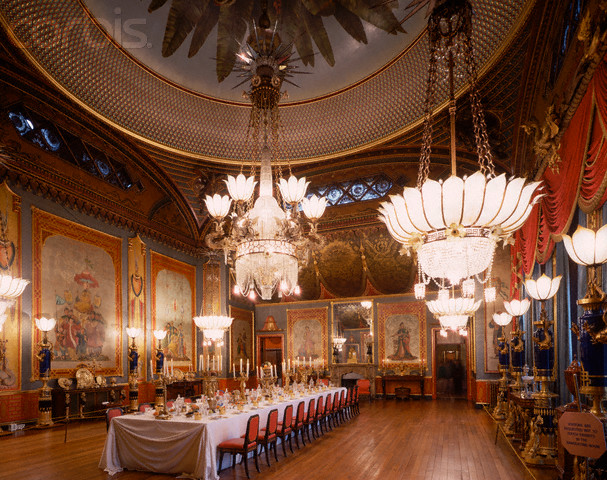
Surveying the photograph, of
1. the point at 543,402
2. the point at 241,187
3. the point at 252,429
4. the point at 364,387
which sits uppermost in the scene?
the point at 241,187

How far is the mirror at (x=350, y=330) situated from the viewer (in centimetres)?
1734

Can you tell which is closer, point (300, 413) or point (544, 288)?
point (544, 288)

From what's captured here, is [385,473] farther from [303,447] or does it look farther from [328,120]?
[328,120]

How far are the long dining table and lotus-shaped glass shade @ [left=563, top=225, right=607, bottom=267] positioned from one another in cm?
478

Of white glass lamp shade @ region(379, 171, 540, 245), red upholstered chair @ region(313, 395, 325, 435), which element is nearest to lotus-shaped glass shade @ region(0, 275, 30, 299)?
red upholstered chair @ region(313, 395, 325, 435)

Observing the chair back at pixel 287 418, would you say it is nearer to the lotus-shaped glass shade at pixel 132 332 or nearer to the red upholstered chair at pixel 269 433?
the red upholstered chair at pixel 269 433

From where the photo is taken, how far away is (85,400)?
1033 cm

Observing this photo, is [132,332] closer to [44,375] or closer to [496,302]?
[44,375]

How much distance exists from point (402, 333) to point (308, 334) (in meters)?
3.74

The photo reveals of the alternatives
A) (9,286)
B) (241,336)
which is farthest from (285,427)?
(241,336)

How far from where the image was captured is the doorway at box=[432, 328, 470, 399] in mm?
17625

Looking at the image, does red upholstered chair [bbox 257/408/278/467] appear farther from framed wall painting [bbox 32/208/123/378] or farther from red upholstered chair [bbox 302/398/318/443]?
framed wall painting [bbox 32/208/123/378]

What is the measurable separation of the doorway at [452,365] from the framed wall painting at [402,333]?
1538 millimetres

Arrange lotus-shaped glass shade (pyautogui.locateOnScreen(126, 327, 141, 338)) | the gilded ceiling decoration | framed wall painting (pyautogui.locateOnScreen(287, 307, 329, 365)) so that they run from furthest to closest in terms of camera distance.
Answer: framed wall painting (pyautogui.locateOnScreen(287, 307, 329, 365)) → the gilded ceiling decoration → lotus-shaped glass shade (pyautogui.locateOnScreen(126, 327, 141, 338))
